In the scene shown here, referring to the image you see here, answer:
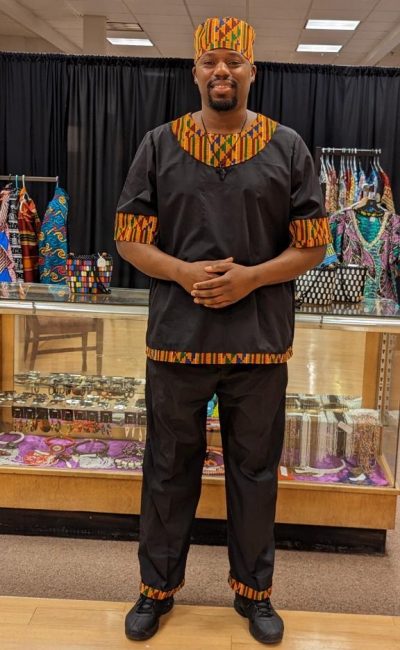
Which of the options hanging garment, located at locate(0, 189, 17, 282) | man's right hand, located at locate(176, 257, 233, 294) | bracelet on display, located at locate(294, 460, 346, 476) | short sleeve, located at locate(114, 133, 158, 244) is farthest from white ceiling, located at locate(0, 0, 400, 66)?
man's right hand, located at locate(176, 257, 233, 294)

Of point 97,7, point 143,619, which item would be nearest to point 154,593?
point 143,619

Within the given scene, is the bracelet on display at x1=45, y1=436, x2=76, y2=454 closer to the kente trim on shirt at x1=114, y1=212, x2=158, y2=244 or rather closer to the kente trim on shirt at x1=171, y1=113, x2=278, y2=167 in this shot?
the kente trim on shirt at x1=114, y1=212, x2=158, y2=244

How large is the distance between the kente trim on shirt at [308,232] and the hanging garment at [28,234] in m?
3.63

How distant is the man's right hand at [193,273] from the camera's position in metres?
1.60

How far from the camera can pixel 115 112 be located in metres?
6.17

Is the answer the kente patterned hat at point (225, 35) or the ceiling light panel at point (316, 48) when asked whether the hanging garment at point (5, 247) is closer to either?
the kente patterned hat at point (225, 35)

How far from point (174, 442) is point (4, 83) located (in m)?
5.33

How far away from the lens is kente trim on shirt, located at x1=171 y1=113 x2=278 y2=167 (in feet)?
5.38

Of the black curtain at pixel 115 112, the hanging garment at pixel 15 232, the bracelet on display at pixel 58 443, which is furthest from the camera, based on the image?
the black curtain at pixel 115 112

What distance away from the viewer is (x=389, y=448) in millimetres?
2490

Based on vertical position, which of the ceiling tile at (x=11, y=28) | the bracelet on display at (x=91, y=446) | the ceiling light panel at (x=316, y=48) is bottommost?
the bracelet on display at (x=91, y=446)

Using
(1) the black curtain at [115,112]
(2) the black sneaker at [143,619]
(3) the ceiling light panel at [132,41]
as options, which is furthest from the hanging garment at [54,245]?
(3) the ceiling light panel at [132,41]

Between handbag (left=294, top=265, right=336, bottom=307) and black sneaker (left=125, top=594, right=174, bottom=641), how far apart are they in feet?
3.95

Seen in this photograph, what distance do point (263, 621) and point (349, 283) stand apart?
1355mm
